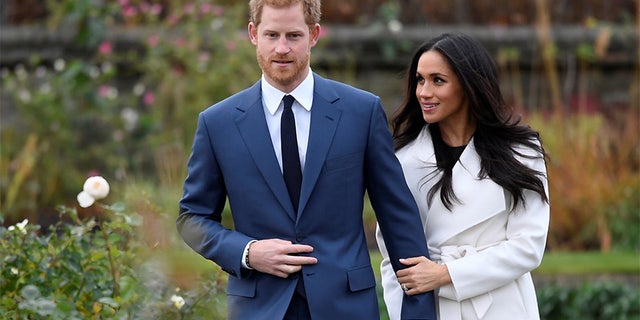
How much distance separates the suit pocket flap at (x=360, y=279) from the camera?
11.8 feet

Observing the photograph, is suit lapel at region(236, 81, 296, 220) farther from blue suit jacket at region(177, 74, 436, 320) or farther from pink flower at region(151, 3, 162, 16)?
pink flower at region(151, 3, 162, 16)

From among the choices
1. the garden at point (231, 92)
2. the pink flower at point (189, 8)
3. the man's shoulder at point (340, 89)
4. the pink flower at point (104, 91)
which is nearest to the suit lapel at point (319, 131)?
the man's shoulder at point (340, 89)

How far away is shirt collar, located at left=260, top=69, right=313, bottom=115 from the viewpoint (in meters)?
3.67

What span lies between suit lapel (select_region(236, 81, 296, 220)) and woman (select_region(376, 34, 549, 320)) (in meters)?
0.44

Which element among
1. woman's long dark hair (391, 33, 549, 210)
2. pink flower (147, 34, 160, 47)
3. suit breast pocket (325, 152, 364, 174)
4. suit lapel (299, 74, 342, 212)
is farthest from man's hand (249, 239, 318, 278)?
pink flower (147, 34, 160, 47)

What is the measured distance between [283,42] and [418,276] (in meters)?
0.80

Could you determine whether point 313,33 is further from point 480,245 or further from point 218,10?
point 218,10

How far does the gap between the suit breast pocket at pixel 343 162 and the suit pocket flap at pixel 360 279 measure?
30cm

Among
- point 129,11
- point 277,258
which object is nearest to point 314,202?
point 277,258

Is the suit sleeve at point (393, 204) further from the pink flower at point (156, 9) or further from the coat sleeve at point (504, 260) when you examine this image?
the pink flower at point (156, 9)

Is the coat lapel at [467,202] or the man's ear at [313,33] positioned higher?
the man's ear at [313,33]

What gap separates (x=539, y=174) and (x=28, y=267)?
1720 mm

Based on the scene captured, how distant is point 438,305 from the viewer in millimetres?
3875

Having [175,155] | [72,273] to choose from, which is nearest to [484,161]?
[72,273]
